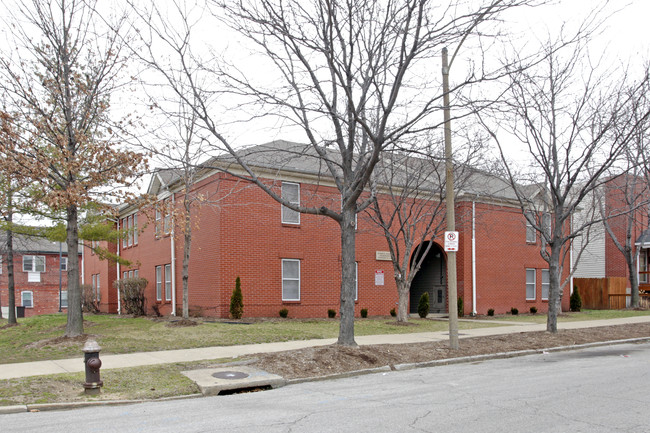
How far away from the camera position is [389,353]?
1178cm

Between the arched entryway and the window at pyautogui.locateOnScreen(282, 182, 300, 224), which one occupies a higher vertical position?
the window at pyautogui.locateOnScreen(282, 182, 300, 224)

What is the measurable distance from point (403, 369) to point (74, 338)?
8.10 metres

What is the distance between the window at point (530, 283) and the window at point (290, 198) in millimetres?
13522

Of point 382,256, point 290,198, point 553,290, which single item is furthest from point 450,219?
point 382,256

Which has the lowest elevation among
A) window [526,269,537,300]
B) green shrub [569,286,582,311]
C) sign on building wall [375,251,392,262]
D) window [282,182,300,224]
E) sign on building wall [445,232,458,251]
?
green shrub [569,286,582,311]

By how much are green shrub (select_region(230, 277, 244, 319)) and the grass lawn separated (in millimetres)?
1078

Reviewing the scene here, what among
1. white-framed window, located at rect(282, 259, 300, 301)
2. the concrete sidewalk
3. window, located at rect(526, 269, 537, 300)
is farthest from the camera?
window, located at rect(526, 269, 537, 300)

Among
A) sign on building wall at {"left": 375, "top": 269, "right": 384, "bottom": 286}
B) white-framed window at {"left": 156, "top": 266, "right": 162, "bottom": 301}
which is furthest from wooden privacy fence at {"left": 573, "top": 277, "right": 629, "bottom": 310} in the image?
white-framed window at {"left": 156, "top": 266, "right": 162, "bottom": 301}

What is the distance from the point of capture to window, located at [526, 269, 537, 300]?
95.3 ft

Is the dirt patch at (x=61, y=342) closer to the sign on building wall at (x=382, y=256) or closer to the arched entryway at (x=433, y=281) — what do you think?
the sign on building wall at (x=382, y=256)

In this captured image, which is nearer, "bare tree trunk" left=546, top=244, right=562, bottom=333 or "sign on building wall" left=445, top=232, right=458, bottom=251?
"sign on building wall" left=445, top=232, right=458, bottom=251

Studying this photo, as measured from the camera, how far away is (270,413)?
727cm

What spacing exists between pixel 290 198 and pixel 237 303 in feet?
14.6

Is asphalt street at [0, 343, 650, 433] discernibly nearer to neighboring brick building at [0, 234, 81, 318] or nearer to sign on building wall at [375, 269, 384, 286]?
sign on building wall at [375, 269, 384, 286]
